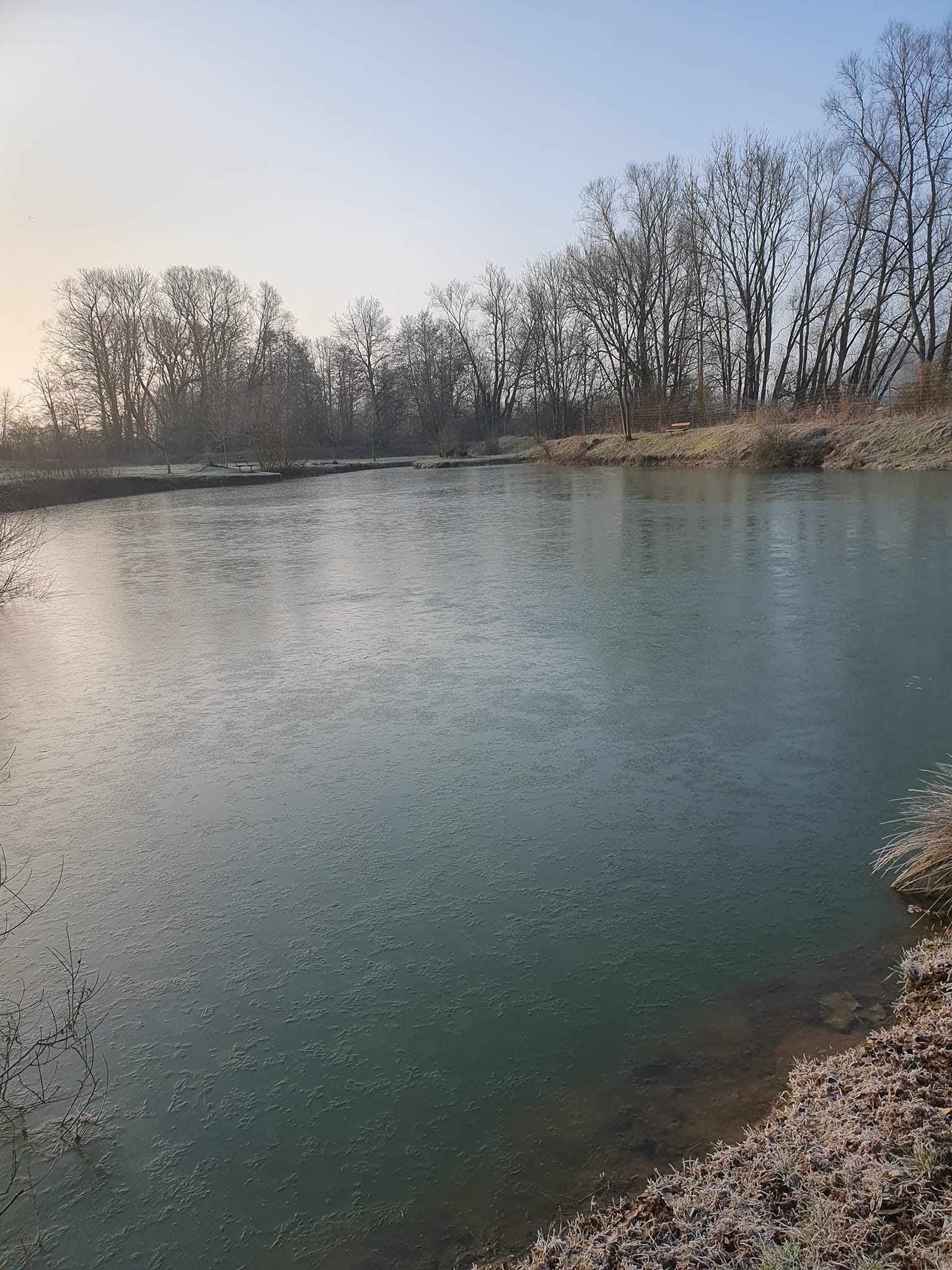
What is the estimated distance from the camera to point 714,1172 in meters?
1.82

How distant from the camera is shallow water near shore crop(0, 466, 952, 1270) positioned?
2.02 meters

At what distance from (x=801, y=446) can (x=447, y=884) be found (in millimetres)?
21893

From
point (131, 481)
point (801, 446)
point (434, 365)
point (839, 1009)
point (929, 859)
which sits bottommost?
point (839, 1009)

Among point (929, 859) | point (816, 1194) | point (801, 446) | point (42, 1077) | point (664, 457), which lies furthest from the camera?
point (664, 457)

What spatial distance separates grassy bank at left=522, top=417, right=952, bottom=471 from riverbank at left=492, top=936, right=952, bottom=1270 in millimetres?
19176

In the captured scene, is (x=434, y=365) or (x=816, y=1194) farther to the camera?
(x=434, y=365)

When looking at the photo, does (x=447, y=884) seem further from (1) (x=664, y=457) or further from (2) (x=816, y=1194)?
(1) (x=664, y=457)

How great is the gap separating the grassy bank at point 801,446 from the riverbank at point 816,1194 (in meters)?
19.2

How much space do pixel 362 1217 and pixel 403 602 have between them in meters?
6.92

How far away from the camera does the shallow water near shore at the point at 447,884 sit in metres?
2.02

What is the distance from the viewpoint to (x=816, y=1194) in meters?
1.66

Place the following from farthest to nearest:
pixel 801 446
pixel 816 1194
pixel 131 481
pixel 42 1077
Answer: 1. pixel 131 481
2. pixel 801 446
3. pixel 42 1077
4. pixel 816 1194

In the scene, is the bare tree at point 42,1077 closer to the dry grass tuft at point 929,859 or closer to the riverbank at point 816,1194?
the riverbank at point 816,1194

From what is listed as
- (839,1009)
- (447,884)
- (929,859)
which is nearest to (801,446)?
Result: (929,859)
